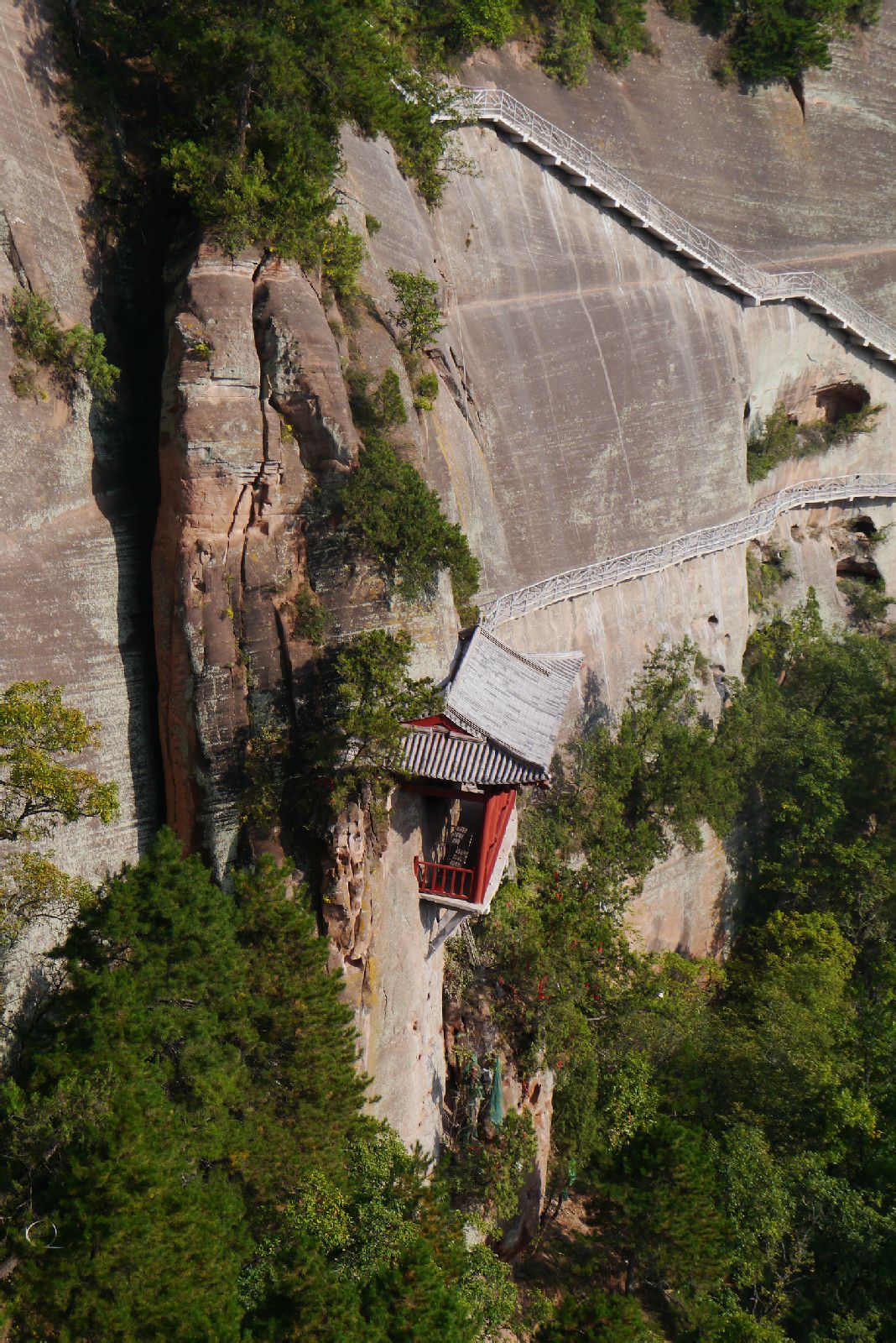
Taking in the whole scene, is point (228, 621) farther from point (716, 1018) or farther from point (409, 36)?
point (409, 36)

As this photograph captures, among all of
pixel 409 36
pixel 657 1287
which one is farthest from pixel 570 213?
pixel 657 1287

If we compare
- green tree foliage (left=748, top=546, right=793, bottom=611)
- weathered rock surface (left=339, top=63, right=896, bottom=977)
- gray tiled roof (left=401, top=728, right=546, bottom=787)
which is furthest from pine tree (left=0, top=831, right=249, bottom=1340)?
green tree foliage (left=748, top=546, right=793, bottom=611)

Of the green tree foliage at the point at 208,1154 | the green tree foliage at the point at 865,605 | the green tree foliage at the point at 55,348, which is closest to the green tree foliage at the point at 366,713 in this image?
the green tree foliage at the point at 208,1154

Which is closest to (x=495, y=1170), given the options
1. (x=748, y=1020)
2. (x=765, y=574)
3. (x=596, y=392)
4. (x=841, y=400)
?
(x=748, y=1020)

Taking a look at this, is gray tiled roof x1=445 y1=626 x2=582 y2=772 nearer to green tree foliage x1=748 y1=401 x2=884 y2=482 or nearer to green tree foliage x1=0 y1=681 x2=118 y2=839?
green tree foliage x1=0 y1=681 x2=118 y2=839

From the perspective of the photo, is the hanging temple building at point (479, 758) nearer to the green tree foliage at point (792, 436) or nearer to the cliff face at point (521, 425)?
the cliff face at point (521, 425)

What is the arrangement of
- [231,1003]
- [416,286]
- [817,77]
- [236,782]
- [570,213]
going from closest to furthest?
[231,1003] → [236,782] → [416,286] → [570,213] → [817,77]
